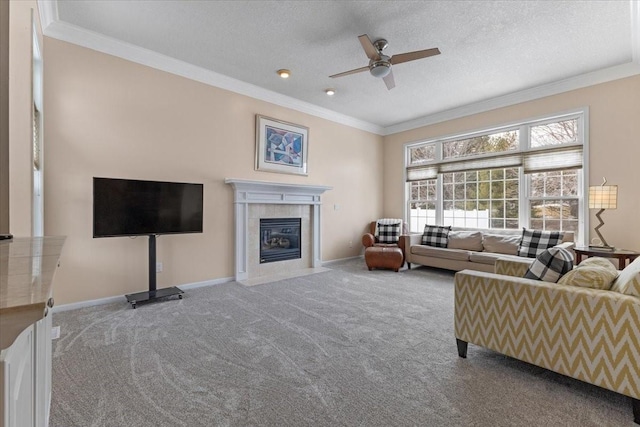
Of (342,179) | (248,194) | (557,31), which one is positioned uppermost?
(557,31)

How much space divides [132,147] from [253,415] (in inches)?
132

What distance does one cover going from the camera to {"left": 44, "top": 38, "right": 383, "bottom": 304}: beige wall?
3169 mm

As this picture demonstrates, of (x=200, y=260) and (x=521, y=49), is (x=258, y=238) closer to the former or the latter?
(x=200, y=260)

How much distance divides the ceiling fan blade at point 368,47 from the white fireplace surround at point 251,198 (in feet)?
7.75

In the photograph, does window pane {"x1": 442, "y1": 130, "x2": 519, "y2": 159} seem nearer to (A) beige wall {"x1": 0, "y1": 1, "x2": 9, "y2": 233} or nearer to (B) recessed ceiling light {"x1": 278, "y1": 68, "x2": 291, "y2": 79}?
(B) recessed ceiling light {"x1": 278, "y1": 68, "x2": 291, "y2": 79}

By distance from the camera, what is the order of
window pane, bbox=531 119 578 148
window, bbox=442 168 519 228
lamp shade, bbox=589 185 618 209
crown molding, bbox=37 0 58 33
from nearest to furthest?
crown molding, bbox=37 0 58 33 → lamp shade, bbox=589 185 618 209 → window pane, bbox=531 119 578 148 → window, bbox=442 168 519 228

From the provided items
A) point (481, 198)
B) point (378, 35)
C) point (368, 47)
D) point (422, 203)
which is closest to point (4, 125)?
point (368, 47)

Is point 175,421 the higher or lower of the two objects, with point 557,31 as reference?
lower

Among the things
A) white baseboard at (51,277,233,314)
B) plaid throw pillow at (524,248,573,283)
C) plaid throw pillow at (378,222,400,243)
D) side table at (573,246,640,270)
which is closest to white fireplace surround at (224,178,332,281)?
white baseboard at (51,277,233,314)

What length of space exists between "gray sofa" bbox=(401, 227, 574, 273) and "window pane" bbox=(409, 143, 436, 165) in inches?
64.6

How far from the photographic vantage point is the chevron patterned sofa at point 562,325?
1.57 m

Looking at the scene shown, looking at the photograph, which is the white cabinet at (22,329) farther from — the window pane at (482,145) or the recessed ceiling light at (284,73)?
the window pane at (482,145)

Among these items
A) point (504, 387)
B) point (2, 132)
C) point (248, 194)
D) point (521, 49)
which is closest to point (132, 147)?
point (248, 194)

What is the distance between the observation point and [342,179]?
20.2ft
